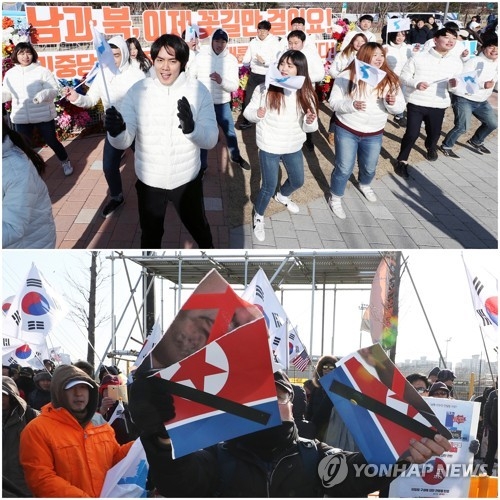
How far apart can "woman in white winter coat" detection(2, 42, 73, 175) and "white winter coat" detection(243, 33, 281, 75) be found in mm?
3061

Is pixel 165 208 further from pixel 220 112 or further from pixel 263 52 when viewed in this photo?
pixel 263 52

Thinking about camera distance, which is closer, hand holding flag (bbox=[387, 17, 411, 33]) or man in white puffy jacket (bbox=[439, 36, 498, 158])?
man in white puffy jacket (bbox=[439, 36, 498, 158])

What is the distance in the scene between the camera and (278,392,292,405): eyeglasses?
8.29 feet

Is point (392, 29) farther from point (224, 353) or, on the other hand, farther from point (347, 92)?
point (224, 353)

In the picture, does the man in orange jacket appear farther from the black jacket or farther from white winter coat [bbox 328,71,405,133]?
white winter coat [bbox 328,71,405,133]

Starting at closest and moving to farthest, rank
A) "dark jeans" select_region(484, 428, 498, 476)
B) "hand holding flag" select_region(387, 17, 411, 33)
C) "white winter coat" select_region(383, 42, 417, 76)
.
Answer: "dark jeans" select_region(484, 428, 498, 476), "hand holding flag" select_region(387, 17, 411, 33), "white winter coat" select_region(383, 42, 417, 76)

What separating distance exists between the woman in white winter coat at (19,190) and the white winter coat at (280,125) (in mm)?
2229

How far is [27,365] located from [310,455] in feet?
10.9

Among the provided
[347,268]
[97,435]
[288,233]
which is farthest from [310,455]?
[347,268]

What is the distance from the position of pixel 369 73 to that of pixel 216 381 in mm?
3374

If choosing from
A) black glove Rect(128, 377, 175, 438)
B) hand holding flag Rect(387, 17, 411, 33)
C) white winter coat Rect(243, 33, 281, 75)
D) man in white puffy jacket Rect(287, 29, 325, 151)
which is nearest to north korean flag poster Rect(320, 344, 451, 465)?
black glove Rect(128, 377, 175, 438)

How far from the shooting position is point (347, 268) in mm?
6441

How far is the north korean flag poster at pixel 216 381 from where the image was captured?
2.37 meters

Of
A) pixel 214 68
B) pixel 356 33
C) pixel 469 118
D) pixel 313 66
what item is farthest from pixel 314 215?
pixel 356 33
